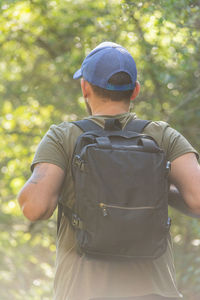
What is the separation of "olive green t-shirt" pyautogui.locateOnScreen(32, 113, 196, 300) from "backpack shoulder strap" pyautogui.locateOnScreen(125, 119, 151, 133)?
19mm

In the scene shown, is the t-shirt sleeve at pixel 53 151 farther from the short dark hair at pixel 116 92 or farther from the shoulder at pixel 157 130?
the shoulder at pixel 157 130

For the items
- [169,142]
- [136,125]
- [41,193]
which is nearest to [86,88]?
[136,125]

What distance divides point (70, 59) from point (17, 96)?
5.08 feet

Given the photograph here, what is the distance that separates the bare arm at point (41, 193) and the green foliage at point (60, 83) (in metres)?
2.52

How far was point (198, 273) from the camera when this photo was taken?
5281 millimetres

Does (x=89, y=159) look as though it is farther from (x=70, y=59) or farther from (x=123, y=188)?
(x=70, y=59)

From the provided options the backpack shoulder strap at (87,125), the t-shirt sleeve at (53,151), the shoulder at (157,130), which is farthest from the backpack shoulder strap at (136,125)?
the t-shirt sleeve at (53,151)

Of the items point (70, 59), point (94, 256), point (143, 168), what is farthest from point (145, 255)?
point (70, 59)

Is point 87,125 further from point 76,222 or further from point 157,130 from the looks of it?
point 76,222

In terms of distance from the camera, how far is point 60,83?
739 cm

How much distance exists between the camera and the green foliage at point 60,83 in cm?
504

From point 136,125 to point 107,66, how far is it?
280 mm

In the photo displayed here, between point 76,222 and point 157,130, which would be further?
point 157,130

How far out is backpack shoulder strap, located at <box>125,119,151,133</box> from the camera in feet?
6.88
